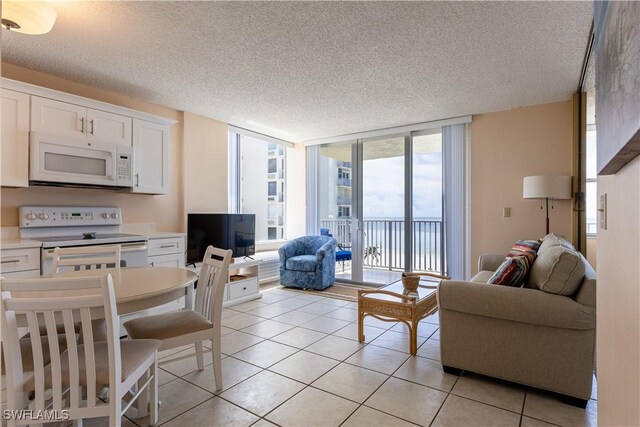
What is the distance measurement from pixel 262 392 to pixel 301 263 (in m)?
2.78

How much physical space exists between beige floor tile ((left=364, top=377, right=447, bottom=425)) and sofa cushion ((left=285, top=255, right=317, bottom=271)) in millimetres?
2661

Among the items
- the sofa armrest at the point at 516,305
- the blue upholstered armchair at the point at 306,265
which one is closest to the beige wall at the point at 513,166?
the blue upholstered armchair at the point at 306,265

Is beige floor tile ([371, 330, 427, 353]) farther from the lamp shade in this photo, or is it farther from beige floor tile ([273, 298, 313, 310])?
the lamp shade

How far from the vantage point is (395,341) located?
291 centimetres

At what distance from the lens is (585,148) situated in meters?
3.55

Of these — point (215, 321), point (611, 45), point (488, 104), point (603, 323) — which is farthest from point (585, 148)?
point (215, 321)

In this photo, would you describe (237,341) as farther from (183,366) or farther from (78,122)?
(78,122)

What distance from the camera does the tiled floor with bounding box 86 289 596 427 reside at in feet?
5.89

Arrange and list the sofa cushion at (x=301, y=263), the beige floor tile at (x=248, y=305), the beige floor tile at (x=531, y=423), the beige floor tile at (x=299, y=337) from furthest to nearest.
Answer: the sofa cushion at (x=301, y=263) → the beige floor tile at (x=248, y=305) → the beige floor tile at (x=299, y=337) → the beige floor tile at (x=531, y=423)

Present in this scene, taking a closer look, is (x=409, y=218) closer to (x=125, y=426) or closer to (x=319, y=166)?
(x=319, y=166)

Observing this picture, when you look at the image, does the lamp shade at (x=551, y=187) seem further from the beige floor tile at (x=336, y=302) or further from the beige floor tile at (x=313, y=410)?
the beige floor tile at (x=313, y=410)

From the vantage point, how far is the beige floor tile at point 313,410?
1.76m

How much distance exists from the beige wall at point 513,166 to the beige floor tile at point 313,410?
310cm

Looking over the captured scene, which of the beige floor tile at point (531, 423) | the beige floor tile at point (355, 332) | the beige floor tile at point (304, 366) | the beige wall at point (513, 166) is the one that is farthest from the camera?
the beige wall at point (513, 166)
